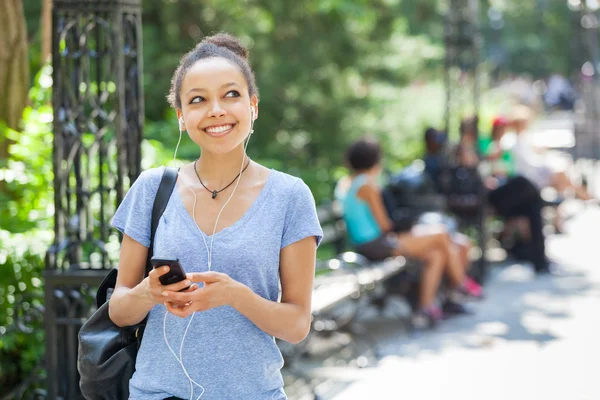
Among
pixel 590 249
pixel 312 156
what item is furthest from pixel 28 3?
pixel 590 249

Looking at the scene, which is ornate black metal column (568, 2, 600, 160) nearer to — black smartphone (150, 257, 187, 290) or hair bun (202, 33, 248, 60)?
hair bun (202, 33, 248, 60)

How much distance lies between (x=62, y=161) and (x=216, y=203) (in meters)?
2.64

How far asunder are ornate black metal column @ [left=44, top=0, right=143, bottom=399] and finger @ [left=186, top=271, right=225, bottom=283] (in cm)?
265

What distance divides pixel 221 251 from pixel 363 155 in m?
6.02

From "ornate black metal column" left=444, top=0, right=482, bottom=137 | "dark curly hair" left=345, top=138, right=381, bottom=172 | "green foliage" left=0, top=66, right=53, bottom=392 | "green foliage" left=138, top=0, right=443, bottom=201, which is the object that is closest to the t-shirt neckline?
"green foliage" left=0, top=66, right=53, bottom=392

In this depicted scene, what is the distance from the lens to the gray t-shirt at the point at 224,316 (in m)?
2.59

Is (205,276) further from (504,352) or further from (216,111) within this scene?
(504,352)

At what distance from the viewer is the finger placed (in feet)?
7.82

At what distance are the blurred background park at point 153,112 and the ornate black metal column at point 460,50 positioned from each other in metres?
0.02

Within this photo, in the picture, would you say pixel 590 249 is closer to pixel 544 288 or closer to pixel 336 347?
pixel 544 288

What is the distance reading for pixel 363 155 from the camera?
336 inches

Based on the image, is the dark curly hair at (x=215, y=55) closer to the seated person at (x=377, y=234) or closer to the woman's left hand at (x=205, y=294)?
the woman's left hand at (x=205, y=294)

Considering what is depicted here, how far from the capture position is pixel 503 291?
35.3 feet

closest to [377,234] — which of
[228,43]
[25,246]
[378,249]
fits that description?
[378,249]
